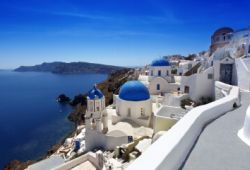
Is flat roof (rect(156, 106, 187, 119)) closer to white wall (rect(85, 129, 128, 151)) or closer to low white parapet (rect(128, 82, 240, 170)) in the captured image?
white wall (rect(85, 129, 128, 151))

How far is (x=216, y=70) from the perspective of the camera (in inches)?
467

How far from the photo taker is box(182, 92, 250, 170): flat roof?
96.0 inches

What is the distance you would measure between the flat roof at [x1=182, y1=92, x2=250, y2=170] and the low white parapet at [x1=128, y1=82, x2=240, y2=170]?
0.10 meters

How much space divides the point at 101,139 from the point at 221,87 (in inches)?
326

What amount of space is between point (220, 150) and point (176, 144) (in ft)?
2.78

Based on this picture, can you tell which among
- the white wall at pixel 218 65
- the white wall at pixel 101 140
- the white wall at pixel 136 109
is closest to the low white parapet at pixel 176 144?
the white wall at pixel 218 65

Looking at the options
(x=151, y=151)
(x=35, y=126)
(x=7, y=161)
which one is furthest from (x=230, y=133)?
(x=35, y=126)

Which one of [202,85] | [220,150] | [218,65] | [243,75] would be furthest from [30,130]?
[220,150]

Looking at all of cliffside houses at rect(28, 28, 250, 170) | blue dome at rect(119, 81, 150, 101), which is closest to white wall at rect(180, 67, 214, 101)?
cliffside houses at rect(28, 28, 250, 170)

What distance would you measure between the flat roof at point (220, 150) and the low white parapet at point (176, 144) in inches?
4.0

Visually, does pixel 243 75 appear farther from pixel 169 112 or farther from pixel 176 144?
pixel 176 144

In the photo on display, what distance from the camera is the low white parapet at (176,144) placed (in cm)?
200

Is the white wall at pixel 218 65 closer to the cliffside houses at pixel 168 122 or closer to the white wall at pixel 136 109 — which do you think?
the cliffside houses at pixel 168 122

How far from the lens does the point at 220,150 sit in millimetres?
2814
